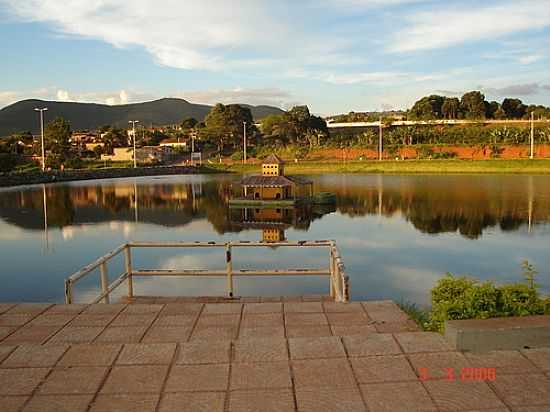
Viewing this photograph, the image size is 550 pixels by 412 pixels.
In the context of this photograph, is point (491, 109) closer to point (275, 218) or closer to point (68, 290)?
point (275, 218)

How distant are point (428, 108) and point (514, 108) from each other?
724 inches

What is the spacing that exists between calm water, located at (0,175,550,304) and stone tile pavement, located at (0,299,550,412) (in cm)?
594

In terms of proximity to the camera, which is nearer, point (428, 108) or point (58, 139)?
point (58, 139)

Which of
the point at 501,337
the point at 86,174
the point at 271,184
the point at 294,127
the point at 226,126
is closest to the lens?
the point at 501,337

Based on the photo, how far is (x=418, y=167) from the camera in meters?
58.9

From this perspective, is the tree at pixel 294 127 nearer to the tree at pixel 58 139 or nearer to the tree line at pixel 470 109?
the tree line at pixel 470 109

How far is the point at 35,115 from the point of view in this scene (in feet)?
589

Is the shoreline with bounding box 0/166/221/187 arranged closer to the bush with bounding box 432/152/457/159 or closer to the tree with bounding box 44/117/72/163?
the tree with bounding box 44/117/72/163


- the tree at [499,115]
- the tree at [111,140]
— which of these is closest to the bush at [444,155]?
the tree at [499,115]

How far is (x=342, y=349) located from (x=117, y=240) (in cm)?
1591

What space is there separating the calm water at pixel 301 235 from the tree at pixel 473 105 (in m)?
62.9

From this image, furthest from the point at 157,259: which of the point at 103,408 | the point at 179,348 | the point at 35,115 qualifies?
the point at 35,115

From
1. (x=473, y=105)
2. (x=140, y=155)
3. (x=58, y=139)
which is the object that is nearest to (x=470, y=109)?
(x=473, y=105)

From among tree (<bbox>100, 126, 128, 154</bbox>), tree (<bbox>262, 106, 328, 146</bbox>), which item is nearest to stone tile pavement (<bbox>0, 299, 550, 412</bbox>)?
tree (<bbox>262, 106, 328, 146</bbox>)
